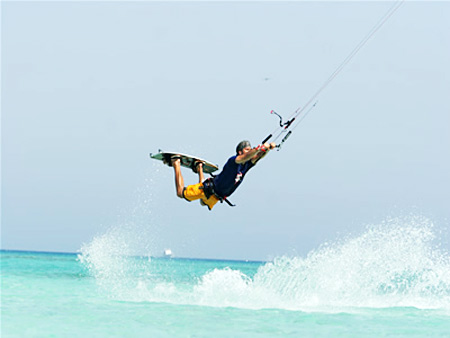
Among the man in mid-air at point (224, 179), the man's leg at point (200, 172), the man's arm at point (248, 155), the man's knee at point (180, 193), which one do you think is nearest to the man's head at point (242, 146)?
the man in mid-air at point (224, 179)

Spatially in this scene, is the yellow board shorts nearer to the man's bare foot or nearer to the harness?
the harness

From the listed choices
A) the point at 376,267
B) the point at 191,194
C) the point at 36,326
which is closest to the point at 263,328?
the point at 191,194

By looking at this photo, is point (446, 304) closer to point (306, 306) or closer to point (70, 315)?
point (306, 306)

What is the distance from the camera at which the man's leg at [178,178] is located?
943 cm

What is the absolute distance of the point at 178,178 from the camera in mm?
→ 9508

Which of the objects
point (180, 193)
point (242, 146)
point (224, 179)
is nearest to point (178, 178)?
point (180, 193)

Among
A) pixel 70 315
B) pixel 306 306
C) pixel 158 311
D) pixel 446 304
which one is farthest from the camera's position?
pixel 446 304

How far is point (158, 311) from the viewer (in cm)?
1293

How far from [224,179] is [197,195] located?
55 cm

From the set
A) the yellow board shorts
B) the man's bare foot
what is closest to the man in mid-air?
the yellow board shorts

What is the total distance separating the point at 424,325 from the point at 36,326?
23.8 ft

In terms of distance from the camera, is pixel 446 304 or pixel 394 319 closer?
pixel 394 319

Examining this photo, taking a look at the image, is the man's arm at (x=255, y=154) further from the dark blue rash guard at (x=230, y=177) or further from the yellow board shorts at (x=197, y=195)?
the yellow board shorts at (x=197, y=195)

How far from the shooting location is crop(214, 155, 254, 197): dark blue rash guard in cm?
887
